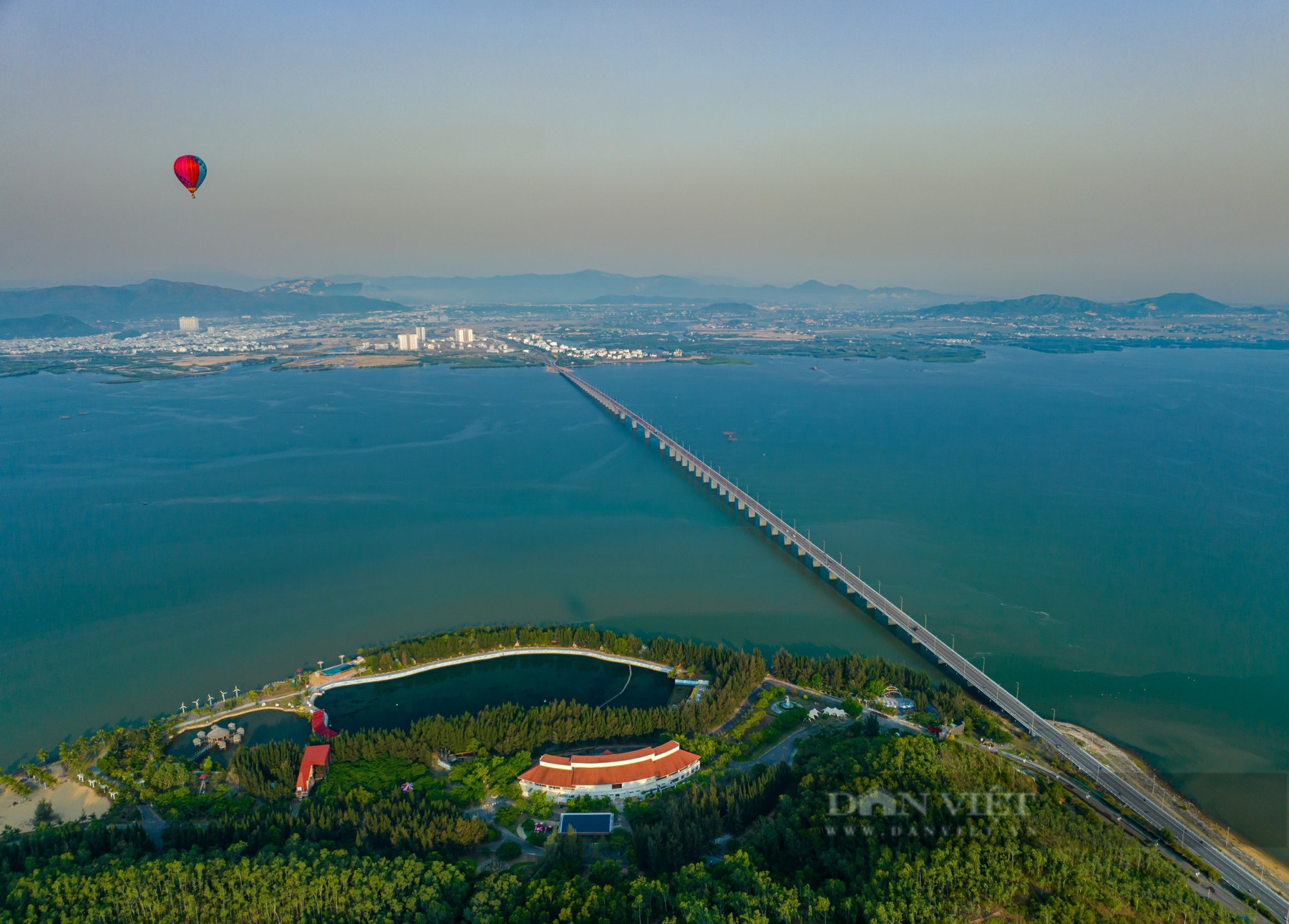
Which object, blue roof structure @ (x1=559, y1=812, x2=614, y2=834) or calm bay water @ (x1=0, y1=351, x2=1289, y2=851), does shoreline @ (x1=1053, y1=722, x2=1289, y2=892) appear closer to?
calm bay water @ (x1=0, y1=351, x2=1289, y2=851)

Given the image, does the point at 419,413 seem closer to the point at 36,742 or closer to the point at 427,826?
the point at 36,742

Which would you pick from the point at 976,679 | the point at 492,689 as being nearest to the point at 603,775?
the point at 492,689

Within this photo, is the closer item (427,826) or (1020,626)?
(427,826)

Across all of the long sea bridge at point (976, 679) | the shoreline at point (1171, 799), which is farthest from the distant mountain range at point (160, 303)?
the shoreline at point (1171, 799)

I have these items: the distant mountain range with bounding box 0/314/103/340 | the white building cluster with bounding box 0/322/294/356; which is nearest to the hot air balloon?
the white building cluster with bounding box 0/322/294/356

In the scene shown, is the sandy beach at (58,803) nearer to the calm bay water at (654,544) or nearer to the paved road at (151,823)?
the paved road at (151,823)

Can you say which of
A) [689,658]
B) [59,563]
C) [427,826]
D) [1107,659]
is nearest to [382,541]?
[59,563]
